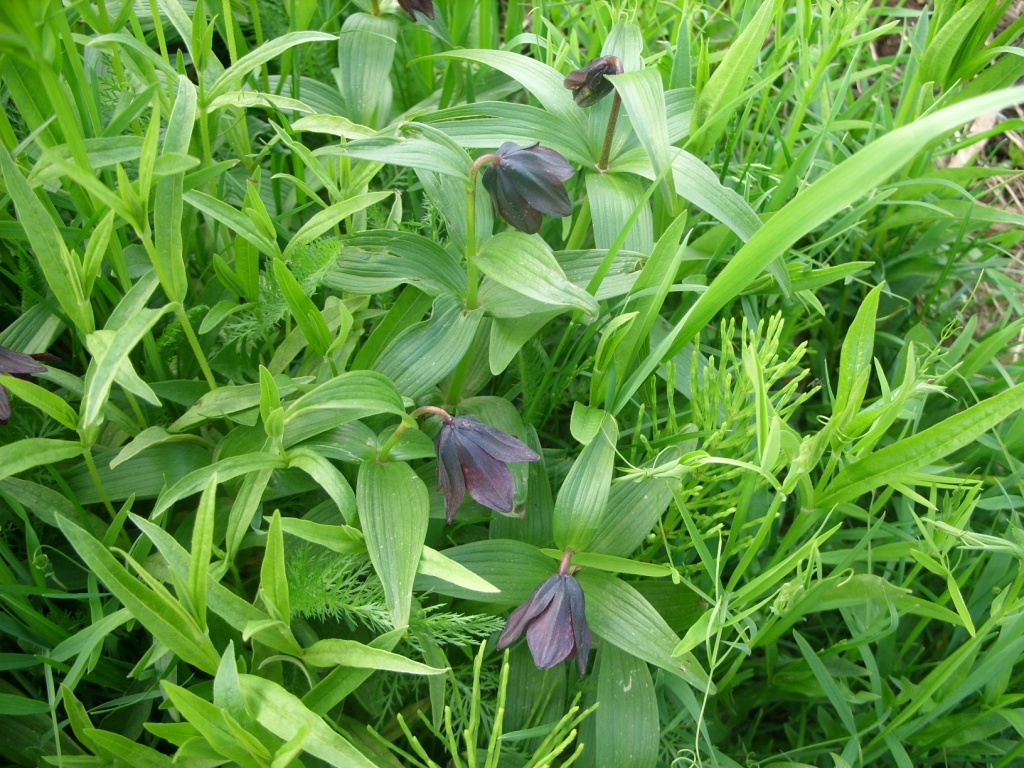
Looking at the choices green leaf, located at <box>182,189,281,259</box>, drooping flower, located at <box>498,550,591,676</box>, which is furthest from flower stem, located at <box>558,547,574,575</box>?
green leaf, located at <box>182,189,281,259</box>

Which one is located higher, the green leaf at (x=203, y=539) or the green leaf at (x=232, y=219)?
the green leaf at (x=232, y=219)

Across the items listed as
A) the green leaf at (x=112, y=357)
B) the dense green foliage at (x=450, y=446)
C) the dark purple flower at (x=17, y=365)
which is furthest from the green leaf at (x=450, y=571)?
the dark purple flower at (x=17, y=365)

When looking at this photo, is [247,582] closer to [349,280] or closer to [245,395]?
[245,395]

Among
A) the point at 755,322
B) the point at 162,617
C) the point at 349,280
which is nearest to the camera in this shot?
the point at 162,617

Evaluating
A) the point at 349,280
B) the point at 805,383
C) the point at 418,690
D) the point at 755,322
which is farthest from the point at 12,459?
the point at 805,383

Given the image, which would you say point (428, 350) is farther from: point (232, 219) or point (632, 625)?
point (632, 625)

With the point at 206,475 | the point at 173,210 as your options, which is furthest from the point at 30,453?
the point at 173,210

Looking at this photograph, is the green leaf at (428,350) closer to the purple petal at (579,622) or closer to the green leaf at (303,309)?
the green leaf at (303,309)
